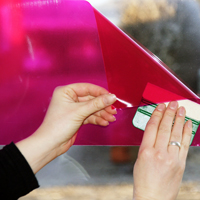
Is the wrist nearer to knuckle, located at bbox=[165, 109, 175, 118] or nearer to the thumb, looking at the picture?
the thumb

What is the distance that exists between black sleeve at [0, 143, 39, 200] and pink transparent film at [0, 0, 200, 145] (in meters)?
0.20

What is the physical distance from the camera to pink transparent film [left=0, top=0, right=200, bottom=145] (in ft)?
2.23

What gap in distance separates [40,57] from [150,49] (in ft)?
1.05

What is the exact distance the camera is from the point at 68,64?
0.71 m

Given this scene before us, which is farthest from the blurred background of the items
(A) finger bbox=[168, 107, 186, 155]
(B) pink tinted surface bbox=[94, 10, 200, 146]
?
(A) finger bbox=[168, 107, 186, 155]

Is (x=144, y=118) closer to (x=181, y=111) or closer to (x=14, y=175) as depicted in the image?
(x=181, y=111)

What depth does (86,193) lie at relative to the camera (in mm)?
728

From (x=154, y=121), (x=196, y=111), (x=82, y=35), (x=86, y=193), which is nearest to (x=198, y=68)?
(x=196, y=111)

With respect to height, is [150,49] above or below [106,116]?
above

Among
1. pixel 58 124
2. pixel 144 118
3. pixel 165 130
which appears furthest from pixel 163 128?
pixel 58 124

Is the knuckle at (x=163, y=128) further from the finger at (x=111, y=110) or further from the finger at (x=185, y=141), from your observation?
the finger at (x=111, y=110)

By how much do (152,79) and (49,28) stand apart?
0.33 meters

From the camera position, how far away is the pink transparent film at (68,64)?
0.68 m

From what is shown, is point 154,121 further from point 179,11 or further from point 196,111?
point 179,11
